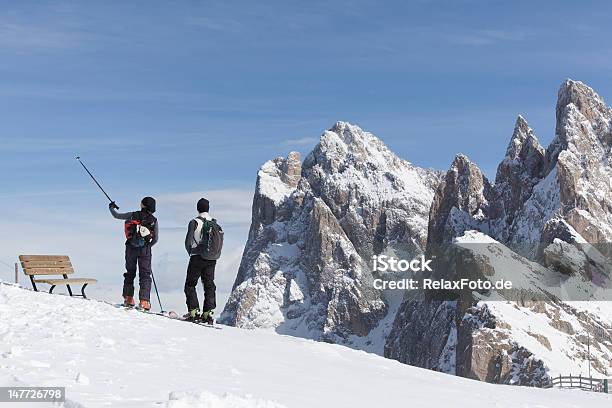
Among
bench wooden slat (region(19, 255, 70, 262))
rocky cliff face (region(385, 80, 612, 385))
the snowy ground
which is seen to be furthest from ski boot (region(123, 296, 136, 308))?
rocky cliff face (region(385, 80, 612, 385))

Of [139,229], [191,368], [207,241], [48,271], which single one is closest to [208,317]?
[207,241]

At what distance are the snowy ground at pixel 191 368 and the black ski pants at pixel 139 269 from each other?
795 mm

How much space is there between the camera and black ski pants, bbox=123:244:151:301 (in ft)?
56.4

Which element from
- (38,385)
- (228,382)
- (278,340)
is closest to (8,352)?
(38,385)

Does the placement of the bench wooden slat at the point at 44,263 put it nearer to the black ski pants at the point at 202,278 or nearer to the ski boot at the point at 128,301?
the ski boot at the point at 128,301

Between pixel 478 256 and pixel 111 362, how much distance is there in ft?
561

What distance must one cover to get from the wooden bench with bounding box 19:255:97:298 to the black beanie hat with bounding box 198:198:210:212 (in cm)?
565

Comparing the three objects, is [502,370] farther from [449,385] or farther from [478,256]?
[449,385]

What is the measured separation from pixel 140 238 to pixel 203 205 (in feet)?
6.48

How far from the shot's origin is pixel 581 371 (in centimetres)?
15150

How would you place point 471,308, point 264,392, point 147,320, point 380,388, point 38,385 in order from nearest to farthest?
point 38,385 < point 264,392 < point 380,388 < point 147,320 < point 471,308

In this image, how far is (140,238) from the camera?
55.9 feet

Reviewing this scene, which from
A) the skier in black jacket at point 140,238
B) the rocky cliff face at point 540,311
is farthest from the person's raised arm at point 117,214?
the rocky cliff face at point 540,311

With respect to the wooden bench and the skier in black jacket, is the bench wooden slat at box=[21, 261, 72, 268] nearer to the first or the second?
the wooden bench
